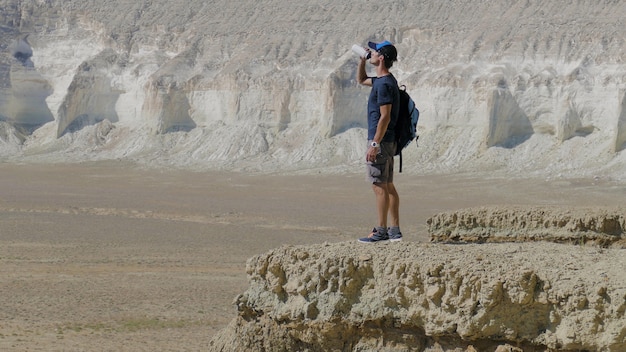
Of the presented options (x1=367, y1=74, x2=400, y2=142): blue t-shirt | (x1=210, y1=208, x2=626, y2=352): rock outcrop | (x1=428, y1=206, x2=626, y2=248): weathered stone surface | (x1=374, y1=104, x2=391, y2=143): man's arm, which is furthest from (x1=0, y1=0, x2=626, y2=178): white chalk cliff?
(x1=210, y1=208, x2=626, y2=352): rock outcrop

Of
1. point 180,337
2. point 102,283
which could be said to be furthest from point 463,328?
point 102,283

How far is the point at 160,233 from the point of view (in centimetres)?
2336

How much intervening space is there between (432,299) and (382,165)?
1.59 meters

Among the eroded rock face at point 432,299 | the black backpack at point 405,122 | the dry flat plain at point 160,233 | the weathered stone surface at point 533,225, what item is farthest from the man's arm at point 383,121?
the dry flat plain at point 160,233

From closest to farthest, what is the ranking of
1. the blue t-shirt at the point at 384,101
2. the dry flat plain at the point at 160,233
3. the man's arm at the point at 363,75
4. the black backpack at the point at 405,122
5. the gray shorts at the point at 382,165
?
the blue t-shirt at the point at 384,101 < the gray shorts at the point at 382,165 < the black backpack at the point at 405,122 < the man's arm at the point at 363,75 < the dry flat plain at the point at 160,233

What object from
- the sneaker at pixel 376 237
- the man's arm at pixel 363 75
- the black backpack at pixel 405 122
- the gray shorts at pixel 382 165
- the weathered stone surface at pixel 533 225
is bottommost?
the weathered stone surface at pixel 533 225

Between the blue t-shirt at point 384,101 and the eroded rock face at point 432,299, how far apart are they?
102 centimetres

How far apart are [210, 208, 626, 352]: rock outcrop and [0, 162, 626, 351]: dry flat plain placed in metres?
3.46

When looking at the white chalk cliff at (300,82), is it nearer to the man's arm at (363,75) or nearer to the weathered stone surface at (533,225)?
the weathered stone surface at (533,225)

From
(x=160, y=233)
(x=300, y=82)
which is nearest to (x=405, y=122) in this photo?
(x=160, y=233)

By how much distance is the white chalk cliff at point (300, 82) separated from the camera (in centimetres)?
4816

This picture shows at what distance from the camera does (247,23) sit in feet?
212

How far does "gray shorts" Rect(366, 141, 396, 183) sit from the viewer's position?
→ 7.58 meters

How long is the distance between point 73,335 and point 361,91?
45821 millimetres
